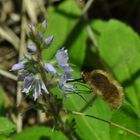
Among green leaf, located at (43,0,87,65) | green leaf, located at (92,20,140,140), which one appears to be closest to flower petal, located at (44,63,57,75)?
green leaf, located at (92,20,140,140)

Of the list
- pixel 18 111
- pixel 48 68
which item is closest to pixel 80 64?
pixel 18 111

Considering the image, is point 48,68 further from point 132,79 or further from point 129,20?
point 129,20

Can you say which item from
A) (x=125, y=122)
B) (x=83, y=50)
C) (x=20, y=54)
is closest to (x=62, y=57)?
(x=125, y=122)

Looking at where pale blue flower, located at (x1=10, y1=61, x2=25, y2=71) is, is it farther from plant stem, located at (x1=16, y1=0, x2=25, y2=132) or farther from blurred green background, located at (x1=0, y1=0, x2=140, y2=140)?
plant stem, located at (x1=16, y1=0, x2=25, y2=132)

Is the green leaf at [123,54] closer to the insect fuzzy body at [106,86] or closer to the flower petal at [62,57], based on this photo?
the insect fuzzy body at [106,86]

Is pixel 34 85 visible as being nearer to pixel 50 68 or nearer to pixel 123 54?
pixel 50 68

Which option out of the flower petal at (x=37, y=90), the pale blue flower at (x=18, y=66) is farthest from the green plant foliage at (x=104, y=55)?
the pale blue flower at (x=18, y=66)
